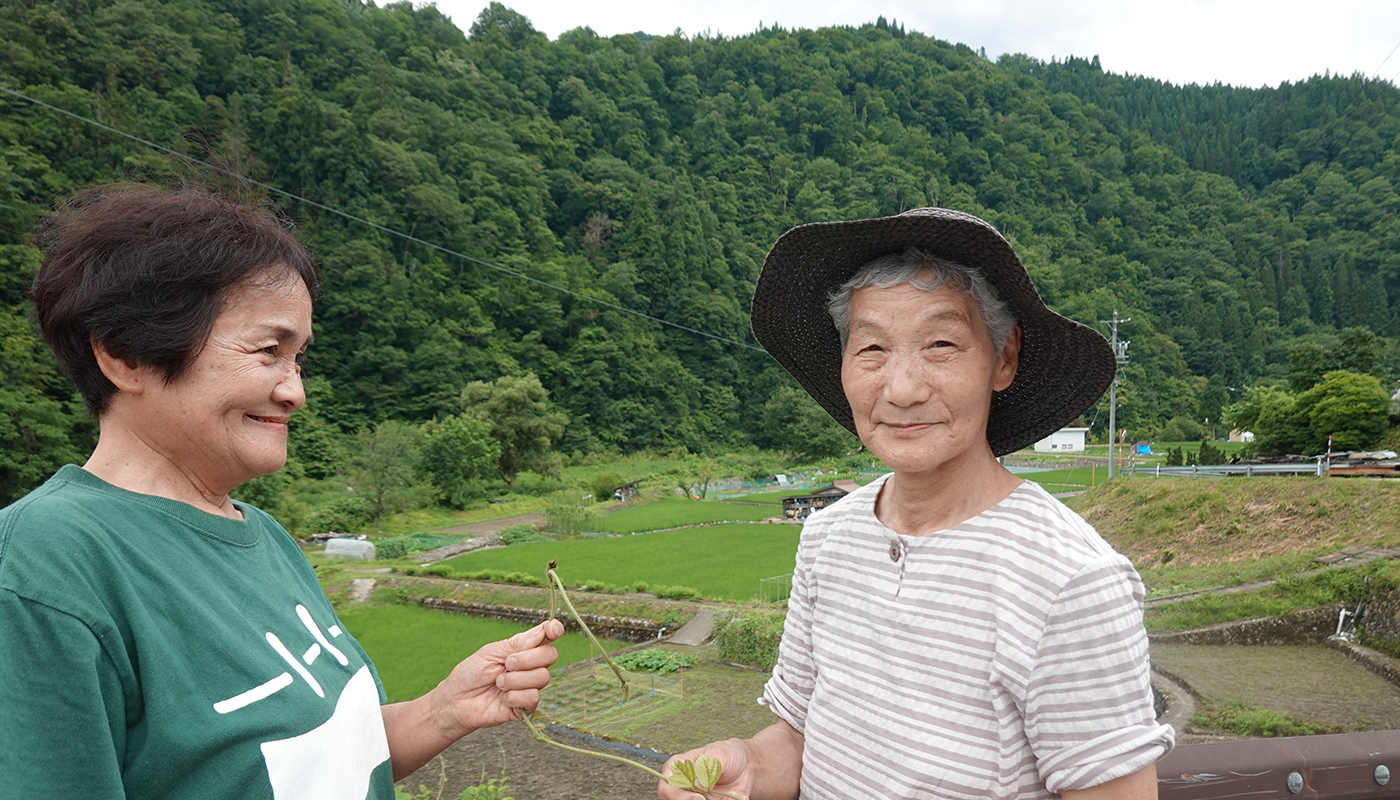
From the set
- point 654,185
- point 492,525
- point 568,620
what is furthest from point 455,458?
point 654,185

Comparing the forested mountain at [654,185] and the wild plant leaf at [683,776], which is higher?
the forested mountain at [654,185]

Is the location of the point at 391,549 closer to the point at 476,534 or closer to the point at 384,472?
the point at 476,534

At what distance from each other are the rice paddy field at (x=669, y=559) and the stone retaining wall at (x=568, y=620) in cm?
148

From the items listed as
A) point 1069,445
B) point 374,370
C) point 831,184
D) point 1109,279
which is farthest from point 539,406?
point 1109,279

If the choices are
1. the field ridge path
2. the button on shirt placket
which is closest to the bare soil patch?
the field ridge path

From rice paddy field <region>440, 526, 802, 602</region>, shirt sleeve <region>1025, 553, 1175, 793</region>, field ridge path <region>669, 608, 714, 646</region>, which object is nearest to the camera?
shirt sleeve <region>1025, 553, 1175, 793</region>

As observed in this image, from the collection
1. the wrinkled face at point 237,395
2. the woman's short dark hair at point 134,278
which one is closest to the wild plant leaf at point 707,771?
the wrinkled face at point 237,395

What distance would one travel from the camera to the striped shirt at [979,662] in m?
0.94

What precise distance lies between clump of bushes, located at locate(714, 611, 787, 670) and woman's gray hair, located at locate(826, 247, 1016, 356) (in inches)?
406

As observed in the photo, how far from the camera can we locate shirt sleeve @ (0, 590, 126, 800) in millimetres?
748

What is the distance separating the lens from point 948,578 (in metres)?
1.12

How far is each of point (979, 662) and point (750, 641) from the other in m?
10.5

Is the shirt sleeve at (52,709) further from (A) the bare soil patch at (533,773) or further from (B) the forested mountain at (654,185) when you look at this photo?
(B) the forested mountain at (654,185)

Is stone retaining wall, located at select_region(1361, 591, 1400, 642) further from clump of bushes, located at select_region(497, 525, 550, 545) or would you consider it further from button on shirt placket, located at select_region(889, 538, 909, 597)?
clump of bushes, located at select_region(497, 525, 550, 545)
